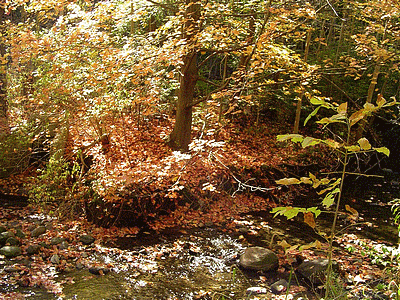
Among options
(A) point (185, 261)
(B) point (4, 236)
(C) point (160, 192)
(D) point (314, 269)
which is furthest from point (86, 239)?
(D) point (314, 269)

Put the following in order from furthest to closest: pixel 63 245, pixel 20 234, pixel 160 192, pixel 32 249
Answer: pixel 160 192, pixel 20 234, pixel 63 245, pixel 32 249

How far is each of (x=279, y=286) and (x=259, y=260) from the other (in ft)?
2.45

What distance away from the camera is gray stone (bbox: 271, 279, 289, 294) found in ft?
17.5

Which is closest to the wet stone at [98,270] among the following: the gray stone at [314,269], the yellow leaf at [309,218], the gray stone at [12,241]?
the gray stone at [12,241]

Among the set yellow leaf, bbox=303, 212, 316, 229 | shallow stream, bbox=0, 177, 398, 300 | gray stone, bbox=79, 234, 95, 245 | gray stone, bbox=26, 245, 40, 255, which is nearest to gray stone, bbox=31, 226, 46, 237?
gray stone, bbox=26, 245, 40, 255

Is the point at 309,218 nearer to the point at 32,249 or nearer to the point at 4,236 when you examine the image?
the point at 32,249

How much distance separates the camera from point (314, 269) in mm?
5926

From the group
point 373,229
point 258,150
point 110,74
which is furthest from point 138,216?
point 258,150

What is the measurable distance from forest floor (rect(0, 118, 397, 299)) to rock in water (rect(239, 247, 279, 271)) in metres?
0.30

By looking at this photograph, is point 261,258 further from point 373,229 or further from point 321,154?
point 321,154

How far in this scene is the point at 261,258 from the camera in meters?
6.17

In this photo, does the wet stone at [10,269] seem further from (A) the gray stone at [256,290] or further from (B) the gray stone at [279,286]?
(B) the gray stone at [279,286]

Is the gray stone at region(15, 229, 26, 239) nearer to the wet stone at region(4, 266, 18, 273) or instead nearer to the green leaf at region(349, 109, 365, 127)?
the wet stone at region(4, 266, 18, 273)

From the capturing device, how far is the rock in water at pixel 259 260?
6090 mm
